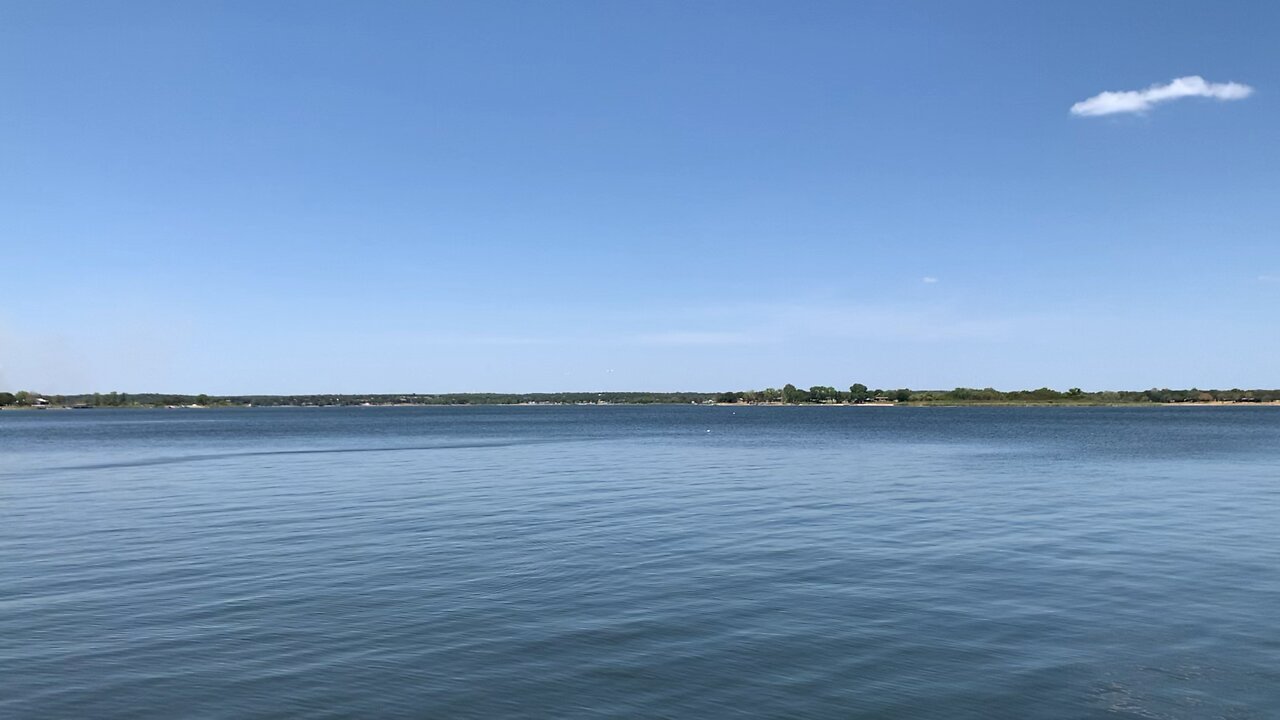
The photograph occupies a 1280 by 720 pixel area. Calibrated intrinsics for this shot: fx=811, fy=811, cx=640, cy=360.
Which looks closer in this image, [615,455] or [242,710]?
[242,710]

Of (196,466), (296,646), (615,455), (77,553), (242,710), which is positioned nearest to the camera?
(242,710)

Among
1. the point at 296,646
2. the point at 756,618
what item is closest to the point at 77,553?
the point at 296,646

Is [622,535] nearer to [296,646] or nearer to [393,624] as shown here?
[393,624]

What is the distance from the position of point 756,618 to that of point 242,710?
403 inches

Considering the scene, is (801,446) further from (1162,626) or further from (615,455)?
(1162,626)

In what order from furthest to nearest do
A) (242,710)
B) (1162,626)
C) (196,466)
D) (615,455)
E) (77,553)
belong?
(615,455)
(196,466)
(77,553)
(1162,626)
(242,710)

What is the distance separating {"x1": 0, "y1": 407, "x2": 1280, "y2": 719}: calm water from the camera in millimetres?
13516

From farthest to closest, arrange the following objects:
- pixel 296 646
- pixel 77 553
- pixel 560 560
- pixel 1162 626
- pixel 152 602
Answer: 1. pixel 77 553
2. pixel 560 560
3. pixel 152 602
4. pixel 1162 626
5. pixel 296 646

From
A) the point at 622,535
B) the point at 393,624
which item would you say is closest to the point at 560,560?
the point at 622,535

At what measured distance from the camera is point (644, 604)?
63.2ft

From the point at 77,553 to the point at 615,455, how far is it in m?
50.2

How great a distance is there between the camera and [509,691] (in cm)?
1368

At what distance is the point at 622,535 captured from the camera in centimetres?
2900

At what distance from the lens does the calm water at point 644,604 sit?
1352 cm
